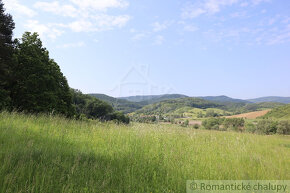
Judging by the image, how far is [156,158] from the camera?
445cm

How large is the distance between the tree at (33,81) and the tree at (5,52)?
109 cm

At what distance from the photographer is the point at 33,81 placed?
65.1 ft

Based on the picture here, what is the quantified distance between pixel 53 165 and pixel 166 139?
3658mm

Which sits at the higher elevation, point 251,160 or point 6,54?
point 6,54

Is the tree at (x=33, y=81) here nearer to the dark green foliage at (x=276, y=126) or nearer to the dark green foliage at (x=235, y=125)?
the dark green foliage at (x=235, y=125)

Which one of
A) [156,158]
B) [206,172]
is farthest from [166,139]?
[206,172]

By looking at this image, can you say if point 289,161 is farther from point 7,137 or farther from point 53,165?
point 7,137

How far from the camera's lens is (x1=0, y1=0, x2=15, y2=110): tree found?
55.5 ft

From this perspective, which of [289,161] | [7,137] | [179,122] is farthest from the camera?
[179,122]

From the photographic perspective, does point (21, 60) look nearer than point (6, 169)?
No

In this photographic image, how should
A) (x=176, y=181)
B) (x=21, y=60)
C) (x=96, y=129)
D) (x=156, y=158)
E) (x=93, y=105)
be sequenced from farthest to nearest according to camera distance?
(x=93, y=105), (x=21, y=60), (x=96, y=129), (x=156, y=158), (x=176, y=181)

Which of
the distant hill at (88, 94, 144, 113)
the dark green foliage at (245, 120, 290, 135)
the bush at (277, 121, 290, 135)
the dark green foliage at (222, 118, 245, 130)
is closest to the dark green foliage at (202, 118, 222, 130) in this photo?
the dark green foliage at (222, 118, 245, 130)

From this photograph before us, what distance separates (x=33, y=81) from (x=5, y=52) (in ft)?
12.3

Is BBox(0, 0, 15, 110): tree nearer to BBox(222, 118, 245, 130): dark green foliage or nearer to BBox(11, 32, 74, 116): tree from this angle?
BBox(11, 32, 74, 116): tree
